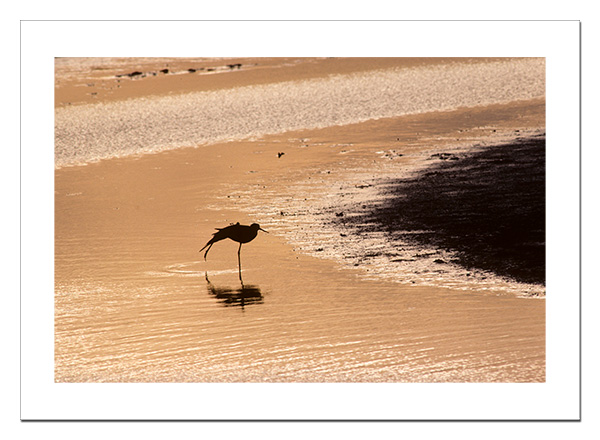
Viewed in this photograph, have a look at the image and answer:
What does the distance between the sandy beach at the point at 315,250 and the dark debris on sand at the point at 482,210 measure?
2 cm

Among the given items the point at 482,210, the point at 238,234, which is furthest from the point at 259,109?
the point at 238,234

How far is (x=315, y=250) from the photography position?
288 inches

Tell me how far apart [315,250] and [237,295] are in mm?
989

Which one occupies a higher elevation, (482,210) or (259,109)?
(259,109)

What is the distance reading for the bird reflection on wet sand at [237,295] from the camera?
6414 millimetres

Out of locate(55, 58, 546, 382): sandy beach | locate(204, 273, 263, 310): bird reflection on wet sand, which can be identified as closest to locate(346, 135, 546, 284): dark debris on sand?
locate(55, 58, 546, 382): sandy beach

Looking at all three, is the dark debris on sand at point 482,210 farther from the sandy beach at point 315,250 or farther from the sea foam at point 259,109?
the sea foam at point 259,109

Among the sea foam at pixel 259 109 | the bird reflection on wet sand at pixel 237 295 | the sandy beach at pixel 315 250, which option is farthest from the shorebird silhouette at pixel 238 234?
the sea foam at pixel 259 109

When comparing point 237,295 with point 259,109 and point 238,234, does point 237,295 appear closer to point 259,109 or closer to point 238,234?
point 238,234
